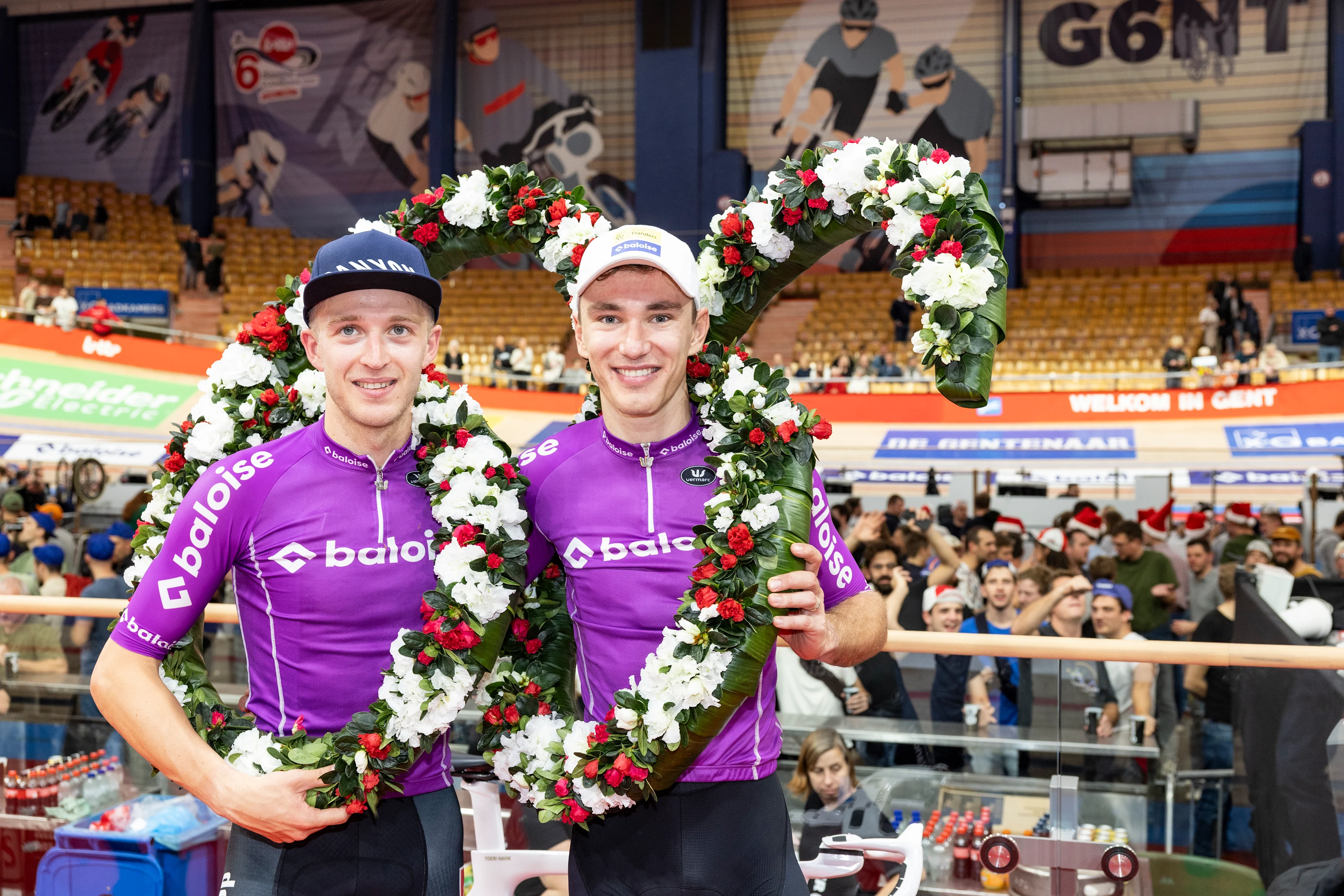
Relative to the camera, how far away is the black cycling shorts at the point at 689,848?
7.17ft

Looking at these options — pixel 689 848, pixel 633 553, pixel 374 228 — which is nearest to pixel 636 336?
pixel 633 553

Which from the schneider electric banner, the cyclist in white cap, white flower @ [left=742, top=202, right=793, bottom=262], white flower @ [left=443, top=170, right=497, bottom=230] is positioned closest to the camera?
white flower @ [left=742, top=202, right=793, bottom=262]

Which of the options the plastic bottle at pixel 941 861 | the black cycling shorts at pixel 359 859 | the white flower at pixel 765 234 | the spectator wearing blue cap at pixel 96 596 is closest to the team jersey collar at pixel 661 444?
the white flower at pixel 765 234

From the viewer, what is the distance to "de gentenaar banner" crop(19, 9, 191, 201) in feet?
75.6

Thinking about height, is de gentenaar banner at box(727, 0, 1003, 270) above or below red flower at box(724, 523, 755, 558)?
above

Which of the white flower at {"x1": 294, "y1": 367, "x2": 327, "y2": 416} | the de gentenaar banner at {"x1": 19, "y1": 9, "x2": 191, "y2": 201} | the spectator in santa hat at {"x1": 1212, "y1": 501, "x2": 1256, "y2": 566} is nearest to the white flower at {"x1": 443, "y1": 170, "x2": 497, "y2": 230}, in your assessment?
the white flower at {"x1": 294, "y1": 367, "x2": 327, "y2": 416}

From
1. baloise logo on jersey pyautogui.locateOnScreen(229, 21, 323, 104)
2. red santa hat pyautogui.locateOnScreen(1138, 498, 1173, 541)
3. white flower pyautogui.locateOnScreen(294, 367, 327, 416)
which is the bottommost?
red santa hat pyautogui.locateOnScreen(1138, 498, 1173, 541)

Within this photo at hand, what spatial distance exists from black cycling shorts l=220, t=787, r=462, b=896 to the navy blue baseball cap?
2.98 feet

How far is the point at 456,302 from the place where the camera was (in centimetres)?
2172

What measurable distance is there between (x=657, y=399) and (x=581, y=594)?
391mm

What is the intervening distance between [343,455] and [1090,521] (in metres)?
8.19

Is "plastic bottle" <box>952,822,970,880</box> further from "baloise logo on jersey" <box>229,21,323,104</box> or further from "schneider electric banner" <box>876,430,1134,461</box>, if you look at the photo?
"baloise logo on jersey" <box>229,21,323,104</box>

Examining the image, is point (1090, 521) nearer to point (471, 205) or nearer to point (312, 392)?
point (471, 205)

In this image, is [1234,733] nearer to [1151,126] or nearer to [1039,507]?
[1039,507]
